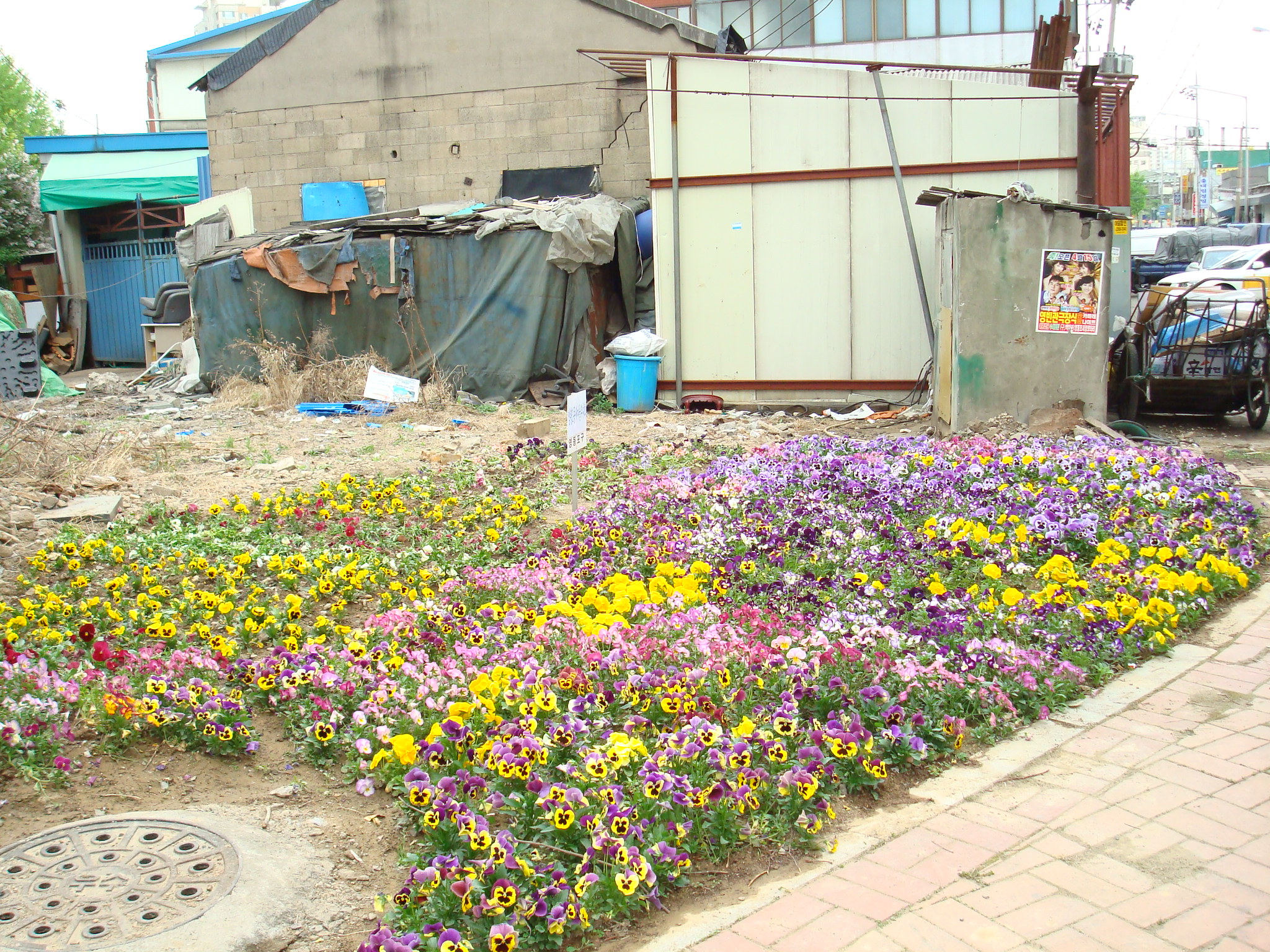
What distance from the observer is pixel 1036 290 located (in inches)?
358

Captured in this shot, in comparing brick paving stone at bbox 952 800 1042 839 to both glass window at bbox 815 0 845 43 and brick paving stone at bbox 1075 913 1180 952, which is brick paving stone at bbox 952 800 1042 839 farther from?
glass window at bbox 815 0 845 43

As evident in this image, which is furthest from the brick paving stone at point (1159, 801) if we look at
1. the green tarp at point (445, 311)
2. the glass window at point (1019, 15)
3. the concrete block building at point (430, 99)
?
the glass window at point (1019, 15)

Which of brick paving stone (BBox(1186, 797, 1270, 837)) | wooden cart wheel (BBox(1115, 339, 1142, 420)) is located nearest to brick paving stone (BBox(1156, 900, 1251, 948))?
brick paving stone (BBox(1186, 797, 1270, 837))

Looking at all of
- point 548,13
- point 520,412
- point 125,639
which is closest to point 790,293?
point 520,412

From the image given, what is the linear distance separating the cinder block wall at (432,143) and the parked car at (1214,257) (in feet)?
65.6

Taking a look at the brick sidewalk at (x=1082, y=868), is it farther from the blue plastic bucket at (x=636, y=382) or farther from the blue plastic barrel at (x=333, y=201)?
the blue plastic barrel at (x=333, y=201)

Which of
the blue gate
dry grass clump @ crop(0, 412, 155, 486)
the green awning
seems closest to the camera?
dry grass clump @ crop(0, 412, 155, 486)

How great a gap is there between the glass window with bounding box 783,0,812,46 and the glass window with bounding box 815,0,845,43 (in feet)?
0.72

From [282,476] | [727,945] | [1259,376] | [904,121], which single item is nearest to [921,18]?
[904,121]

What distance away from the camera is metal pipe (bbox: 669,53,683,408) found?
38.8ft

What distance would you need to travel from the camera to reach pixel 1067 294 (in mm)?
9156

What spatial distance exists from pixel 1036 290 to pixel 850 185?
3.28 metres

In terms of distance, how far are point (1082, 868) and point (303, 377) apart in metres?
11.4

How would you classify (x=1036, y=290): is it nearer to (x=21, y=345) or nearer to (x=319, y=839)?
(x=319, y=839)
